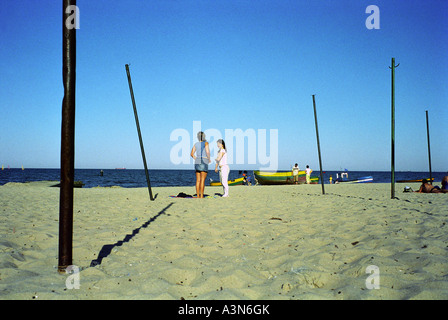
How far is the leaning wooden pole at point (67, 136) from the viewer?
8.71 feet

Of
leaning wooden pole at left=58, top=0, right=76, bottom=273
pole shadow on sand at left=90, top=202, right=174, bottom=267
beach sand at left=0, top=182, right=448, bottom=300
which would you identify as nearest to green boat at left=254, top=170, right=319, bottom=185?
beach sand at left=0, top=182, right=448, bottom=300

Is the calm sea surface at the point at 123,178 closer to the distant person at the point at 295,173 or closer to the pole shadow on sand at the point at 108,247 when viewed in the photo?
the distant person at the point at 295,173

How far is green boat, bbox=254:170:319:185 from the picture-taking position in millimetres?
29875

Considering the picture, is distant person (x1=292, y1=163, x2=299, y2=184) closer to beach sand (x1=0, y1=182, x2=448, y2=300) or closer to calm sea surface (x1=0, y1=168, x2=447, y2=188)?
calm sea surface (x1=0, y1=168, x2=447, y2=188)

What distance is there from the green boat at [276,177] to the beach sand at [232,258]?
2430cm

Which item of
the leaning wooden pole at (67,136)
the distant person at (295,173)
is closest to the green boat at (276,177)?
the distant person at (295,173)

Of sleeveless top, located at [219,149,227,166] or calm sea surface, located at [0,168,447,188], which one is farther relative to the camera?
calm sea surface, located at [0,168,447,188]

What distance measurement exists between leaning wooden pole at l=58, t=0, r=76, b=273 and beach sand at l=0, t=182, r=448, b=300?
355 millimetres

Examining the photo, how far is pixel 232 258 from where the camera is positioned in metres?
3.39

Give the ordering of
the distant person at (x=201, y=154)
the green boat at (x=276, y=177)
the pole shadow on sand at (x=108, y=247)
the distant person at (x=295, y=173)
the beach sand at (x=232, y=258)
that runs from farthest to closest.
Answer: the green boat at (x=276, y=177), the distant person at (x=295, y=173), the distant person at (x=201, y=154), the pole shadow on sand at (x=108, y=247), the beach sand at (x=232, y=258)

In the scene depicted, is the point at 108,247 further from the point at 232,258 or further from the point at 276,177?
the point at 276,177
